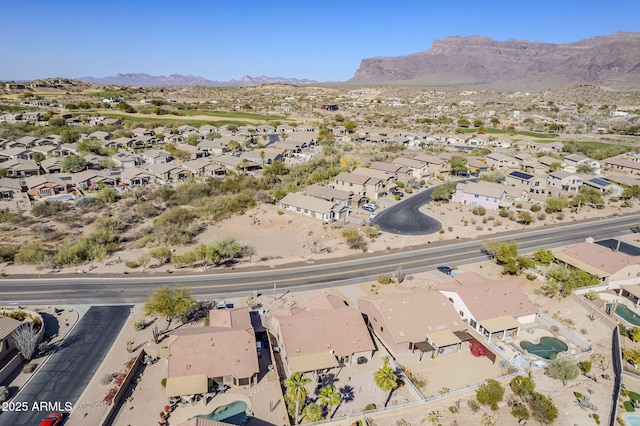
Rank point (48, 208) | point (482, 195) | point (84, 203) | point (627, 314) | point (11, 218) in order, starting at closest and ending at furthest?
point (627, 314) → point (11, 218) → point (48, 208) → point (84, 203) → point (482, 195)

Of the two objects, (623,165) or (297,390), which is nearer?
(297,390)

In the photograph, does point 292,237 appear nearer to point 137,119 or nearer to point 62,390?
point 62,390

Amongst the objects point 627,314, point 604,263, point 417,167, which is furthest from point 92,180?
point 627,314

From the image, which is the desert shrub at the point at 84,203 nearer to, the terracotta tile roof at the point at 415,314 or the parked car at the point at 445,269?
the terracotta tile roof at the point at 415,314

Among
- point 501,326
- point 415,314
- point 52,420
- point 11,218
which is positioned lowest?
point 52,420

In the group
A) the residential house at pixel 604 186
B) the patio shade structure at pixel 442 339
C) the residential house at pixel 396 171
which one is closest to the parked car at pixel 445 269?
the patio shade structure at pixel 442 339

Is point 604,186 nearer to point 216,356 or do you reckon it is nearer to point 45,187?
point 216,356
